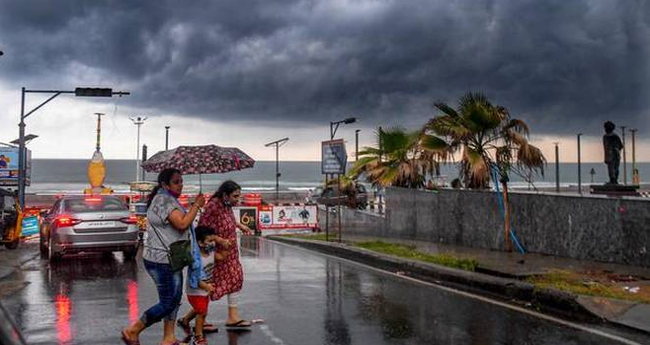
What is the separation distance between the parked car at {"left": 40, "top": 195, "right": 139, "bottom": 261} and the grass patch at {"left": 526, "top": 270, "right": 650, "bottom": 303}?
28.7 ft

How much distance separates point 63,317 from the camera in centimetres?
819

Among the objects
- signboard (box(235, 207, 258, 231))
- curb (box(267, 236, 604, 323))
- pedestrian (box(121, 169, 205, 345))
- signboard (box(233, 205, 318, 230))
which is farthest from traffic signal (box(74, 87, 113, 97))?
pedestrian (box(121, 169, 205, 345))

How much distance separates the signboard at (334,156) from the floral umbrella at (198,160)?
942cm

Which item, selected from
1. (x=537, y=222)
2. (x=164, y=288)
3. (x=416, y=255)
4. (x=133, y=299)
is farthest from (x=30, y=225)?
(x=164, y=288)

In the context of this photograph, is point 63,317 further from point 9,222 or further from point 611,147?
point 611,147

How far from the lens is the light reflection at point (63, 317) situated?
7051 millimetres

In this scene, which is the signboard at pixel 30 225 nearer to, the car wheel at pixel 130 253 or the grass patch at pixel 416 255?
the car wheel at pixel 130 253

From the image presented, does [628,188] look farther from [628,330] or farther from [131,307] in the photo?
[131,307]

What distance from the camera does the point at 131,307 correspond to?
893 centimetres

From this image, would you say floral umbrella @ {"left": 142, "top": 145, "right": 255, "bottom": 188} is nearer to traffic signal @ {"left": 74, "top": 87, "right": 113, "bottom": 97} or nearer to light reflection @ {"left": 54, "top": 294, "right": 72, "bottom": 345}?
light reflection @ {"left": 54, "top": 294, "right": 72, "bottom": 345}

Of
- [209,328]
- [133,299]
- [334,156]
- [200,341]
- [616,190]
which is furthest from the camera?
[334,156]

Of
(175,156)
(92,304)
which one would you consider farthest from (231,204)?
(92,304)

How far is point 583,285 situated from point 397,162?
513 inches

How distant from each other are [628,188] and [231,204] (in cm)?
1155
